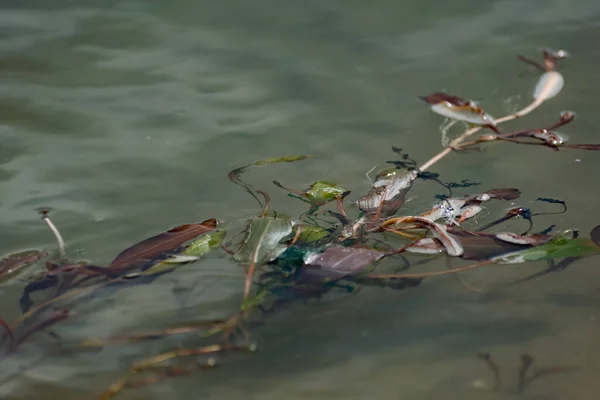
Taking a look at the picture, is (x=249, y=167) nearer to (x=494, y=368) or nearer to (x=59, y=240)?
(x=59, y=240)

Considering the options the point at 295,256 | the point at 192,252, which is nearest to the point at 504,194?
the point at 295,256

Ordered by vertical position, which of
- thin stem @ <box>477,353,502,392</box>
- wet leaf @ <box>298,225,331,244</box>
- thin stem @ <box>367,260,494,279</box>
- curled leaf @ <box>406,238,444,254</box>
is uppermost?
wet leaf @ <box>298,225,331,244</box>

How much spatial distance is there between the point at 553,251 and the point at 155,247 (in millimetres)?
754

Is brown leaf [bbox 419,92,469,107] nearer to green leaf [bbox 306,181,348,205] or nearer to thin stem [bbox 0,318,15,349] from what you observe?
green leaf [bbox 306,181,348,205]

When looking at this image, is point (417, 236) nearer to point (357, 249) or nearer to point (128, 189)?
point (357, 249)

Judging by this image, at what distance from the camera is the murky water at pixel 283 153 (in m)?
1.09

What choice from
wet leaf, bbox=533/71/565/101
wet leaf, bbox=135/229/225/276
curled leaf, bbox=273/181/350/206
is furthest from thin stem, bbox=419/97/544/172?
wet leaf, bbox=135/229/225/276

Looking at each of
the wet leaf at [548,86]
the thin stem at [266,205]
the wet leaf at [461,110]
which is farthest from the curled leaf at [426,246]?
Answer: the wet leaf at [548,86]

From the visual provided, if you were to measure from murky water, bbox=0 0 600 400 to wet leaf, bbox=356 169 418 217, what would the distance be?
2.4 inches

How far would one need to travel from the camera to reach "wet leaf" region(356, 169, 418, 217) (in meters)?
1.36

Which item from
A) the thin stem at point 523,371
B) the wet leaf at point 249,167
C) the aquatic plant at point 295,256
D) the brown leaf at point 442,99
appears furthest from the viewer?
the brown leaf at point 442,99

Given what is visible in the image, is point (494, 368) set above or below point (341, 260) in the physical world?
below

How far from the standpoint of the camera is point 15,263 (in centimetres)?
129

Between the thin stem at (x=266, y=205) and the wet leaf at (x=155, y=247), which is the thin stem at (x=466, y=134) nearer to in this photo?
the thin stem at (x=266, y=205)
